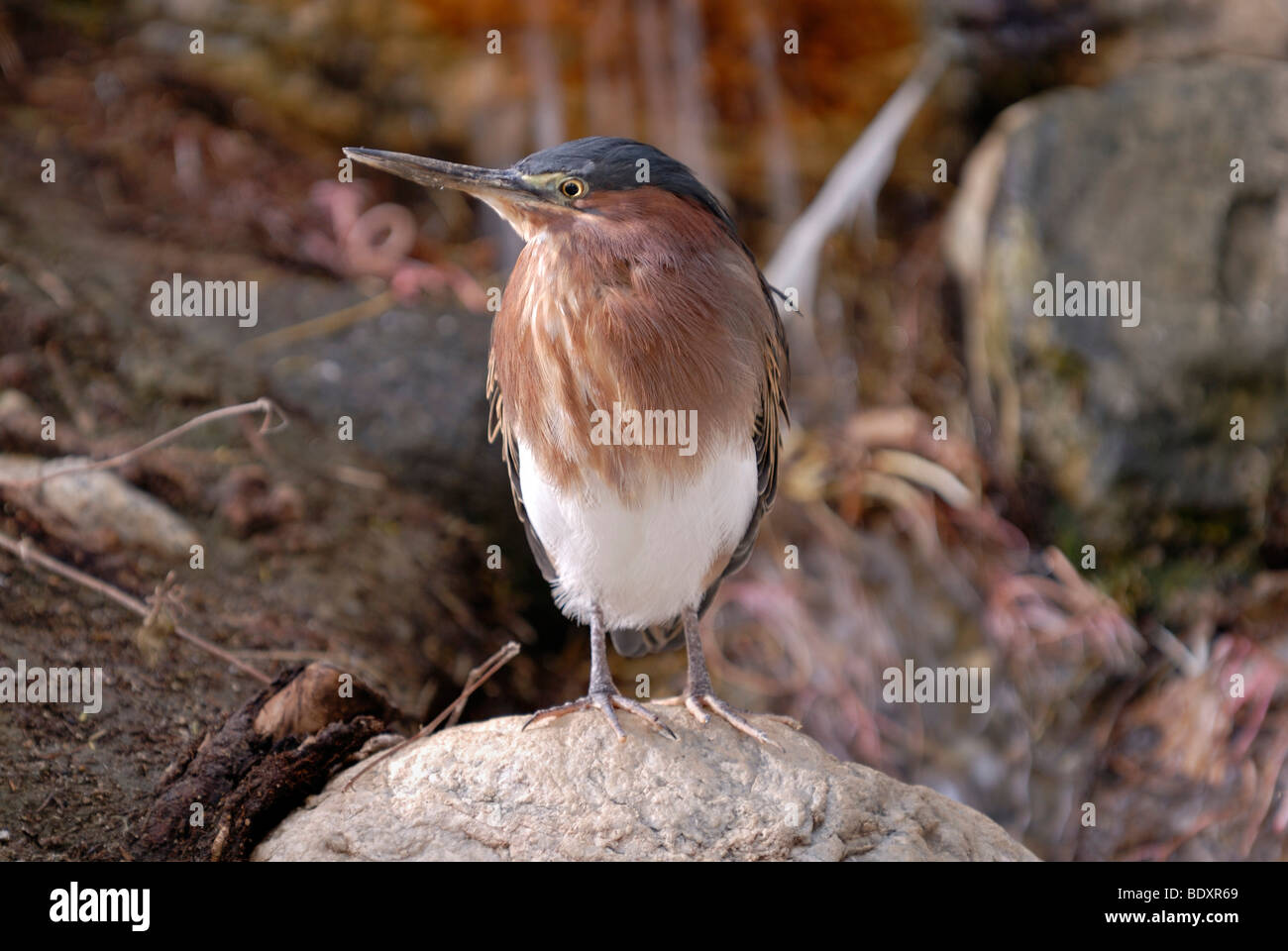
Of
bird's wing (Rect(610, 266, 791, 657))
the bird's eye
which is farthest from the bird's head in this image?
bird's wing (Rect(610, 266, 791, 657))

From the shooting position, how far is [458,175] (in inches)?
110

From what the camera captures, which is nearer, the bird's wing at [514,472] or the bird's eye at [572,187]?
the bird's eye at [572,187]

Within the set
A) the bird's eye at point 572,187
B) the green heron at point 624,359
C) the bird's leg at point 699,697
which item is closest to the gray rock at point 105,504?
the green heron at point 624,359

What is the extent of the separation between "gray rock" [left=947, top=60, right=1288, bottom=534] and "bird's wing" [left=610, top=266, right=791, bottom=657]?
1.83 meters

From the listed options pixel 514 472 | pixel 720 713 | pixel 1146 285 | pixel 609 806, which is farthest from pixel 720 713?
pixel 1146 285

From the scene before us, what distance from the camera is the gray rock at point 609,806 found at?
8.83 feet

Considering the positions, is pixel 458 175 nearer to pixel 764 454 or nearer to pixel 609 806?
pixel 764 454

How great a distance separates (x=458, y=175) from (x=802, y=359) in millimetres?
3309

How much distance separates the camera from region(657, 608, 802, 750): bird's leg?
9.89 feet

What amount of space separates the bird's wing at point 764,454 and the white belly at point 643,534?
95mm

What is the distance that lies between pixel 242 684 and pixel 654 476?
1452mm

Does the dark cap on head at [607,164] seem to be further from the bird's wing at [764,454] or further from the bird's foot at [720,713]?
the bird's foot at [720,713]

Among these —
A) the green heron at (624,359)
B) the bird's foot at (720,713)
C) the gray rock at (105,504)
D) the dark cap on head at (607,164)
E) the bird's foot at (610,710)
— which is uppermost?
the dark cap on head at (607,164)
